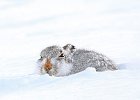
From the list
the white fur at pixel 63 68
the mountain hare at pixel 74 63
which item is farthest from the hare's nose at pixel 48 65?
the white fur at pixel 63 68

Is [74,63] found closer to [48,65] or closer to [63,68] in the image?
[63,68]

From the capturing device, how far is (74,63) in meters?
8.72

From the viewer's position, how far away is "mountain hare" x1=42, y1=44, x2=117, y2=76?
8383 millimetres

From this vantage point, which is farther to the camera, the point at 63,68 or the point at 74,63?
the point at 74,63

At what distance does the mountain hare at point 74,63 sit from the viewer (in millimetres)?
8383

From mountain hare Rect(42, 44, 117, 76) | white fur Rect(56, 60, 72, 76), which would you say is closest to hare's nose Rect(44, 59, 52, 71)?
mountain hare Rect(42, 44, 117, 76)

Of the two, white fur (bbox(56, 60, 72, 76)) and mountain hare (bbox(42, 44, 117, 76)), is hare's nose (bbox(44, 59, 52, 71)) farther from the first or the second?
white fur (bbox(56, 60, 72, 76))

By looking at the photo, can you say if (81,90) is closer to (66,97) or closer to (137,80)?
(66,97)

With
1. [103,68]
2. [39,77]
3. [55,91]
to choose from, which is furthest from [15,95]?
[103,68]

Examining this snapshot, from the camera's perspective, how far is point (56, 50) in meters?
8.73

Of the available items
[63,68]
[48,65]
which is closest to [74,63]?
[63,68]

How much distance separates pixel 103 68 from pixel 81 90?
10.5ft

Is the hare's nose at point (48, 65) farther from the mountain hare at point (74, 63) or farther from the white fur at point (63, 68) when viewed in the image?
the white fur at point (63, 68)

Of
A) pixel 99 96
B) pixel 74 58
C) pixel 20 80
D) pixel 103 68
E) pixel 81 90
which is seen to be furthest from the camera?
pixel 74 58
